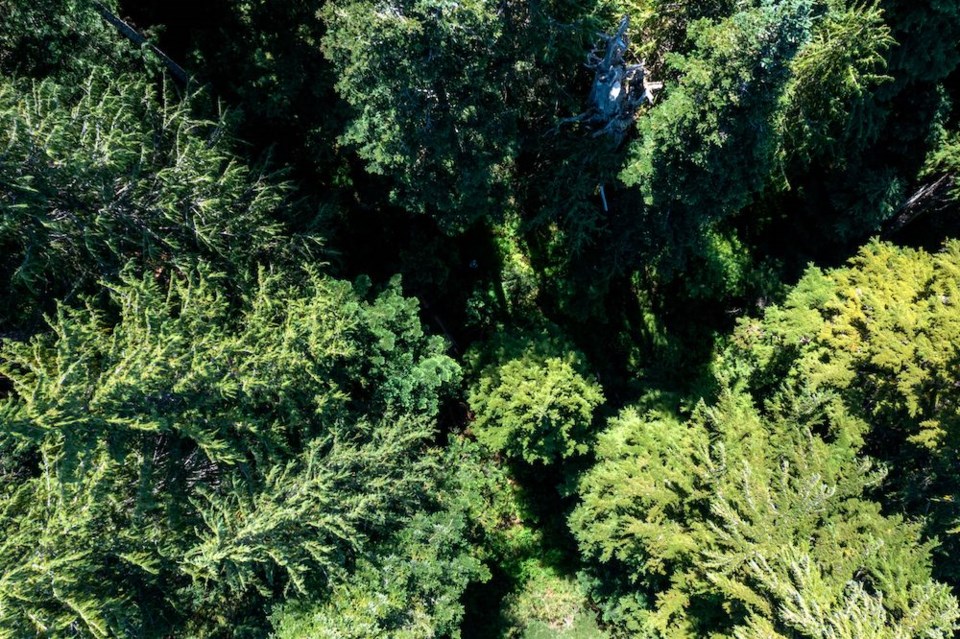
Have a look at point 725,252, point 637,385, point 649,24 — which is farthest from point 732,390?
point 649,24

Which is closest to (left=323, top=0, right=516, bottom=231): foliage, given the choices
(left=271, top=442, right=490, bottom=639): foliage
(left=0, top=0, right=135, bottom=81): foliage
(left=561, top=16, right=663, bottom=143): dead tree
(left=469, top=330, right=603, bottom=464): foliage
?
(left=561, top=16, right=663, bottom=143): dead tree

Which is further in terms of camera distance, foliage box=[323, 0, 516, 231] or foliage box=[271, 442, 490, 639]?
foliage box=[271, 442, 490, 639]

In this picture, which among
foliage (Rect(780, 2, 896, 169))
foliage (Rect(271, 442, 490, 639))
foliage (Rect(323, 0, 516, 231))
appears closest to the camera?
foliage (Rect(323, 0, 516, 231))

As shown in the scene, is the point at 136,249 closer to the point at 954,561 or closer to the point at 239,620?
the point at 239,620

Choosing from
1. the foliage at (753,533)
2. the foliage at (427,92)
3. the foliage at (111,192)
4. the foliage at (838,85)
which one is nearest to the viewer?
the foliage at (427,92)

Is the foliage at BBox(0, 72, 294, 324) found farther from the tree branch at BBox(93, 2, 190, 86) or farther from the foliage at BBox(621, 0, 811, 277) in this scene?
the foliage at BBox(621, 0, 811, 277)

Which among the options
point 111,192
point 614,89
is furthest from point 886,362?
point 111,192

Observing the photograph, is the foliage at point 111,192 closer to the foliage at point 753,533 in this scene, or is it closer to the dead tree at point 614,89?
the dead tree at point 614,89

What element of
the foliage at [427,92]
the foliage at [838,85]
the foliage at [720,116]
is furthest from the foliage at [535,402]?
the foliage at [838,85]
